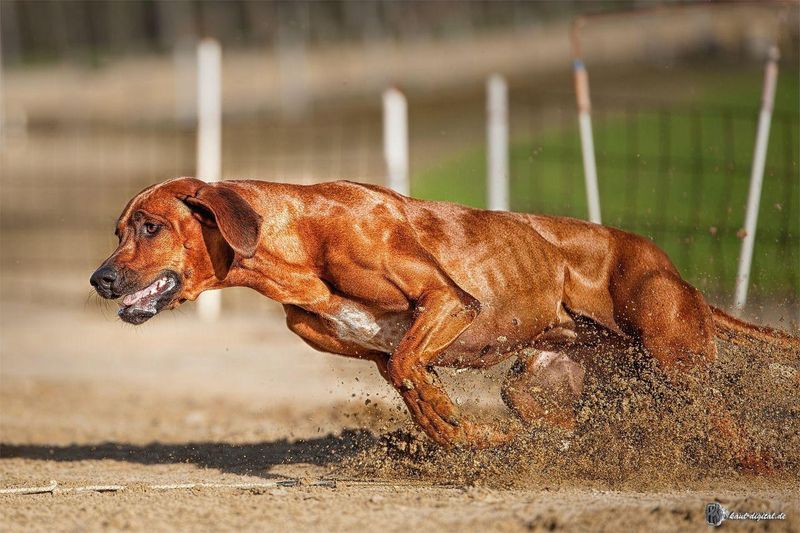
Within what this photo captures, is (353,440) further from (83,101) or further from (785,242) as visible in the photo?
(83,101)

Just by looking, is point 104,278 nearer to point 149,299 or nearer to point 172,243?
point 149,299

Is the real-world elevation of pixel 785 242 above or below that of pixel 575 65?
below

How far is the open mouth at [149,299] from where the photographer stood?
5.25m

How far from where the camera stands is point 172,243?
17.4ft

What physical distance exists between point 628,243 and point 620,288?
266mm

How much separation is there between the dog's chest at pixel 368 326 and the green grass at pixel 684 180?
2.34 meters

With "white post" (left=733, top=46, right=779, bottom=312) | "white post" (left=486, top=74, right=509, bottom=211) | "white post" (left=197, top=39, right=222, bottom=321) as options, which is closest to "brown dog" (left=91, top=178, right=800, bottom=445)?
"white post" (left=733, top=46, right=779, bottom=312)

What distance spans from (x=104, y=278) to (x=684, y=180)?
1566 centimetres

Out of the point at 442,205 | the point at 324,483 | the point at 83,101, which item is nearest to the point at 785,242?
the point at 442,205

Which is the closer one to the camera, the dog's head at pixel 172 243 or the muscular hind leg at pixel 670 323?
the dog's head at pixel 172 243

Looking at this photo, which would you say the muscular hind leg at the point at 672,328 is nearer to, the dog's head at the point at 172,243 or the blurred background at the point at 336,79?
the dog's head at the point at 172,243

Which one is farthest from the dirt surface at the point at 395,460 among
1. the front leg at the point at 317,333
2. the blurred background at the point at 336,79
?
the blurred background at the point at 336,79

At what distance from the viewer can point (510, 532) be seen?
4223mm

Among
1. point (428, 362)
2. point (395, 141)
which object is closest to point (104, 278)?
point (428, 362)
